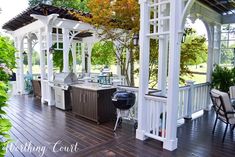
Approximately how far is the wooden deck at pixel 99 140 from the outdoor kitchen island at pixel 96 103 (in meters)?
0.21

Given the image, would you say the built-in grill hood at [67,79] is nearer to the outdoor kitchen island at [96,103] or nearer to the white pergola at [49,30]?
the white pergola at [49,30]

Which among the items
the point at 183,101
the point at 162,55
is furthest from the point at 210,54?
the point at 162,55

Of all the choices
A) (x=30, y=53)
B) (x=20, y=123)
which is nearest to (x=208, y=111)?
(x=20, y=123)

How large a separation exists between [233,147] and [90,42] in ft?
30.5

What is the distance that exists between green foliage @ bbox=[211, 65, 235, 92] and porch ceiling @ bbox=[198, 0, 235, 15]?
6.11ft

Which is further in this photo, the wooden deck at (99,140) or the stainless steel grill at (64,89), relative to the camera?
the stainless steel grill at (64,89)

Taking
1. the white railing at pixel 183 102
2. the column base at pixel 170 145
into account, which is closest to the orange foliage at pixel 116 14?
the white railing at pixel 183 102

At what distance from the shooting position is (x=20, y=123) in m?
5.25

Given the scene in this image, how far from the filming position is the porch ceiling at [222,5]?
18.3 feet

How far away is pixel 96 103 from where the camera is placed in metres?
5.14

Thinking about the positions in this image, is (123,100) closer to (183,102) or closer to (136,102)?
(136,102)

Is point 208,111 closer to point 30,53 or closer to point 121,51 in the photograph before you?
point 121,51

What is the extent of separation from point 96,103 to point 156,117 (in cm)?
170

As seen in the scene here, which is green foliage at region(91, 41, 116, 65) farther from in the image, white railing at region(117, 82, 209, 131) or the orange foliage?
white railing at region(117, 82, 209, 131)
